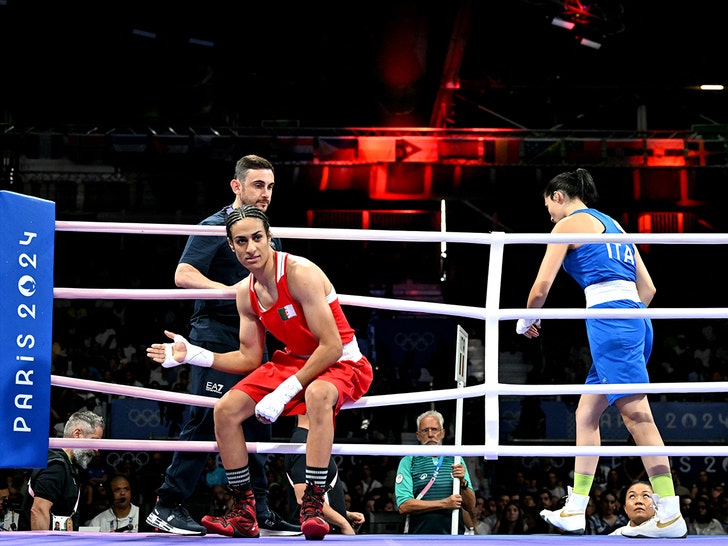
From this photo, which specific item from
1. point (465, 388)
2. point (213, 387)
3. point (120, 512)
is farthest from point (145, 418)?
point (465, 388)

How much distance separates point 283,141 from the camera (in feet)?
Result: 47.5

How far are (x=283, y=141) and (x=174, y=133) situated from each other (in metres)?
1.74

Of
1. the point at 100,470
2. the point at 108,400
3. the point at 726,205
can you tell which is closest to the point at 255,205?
the point at 100,470

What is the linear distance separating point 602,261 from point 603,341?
1.07 ft

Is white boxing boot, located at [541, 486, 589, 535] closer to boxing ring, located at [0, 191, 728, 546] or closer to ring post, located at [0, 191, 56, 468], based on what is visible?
boxing ring, located at [0, 191, 728, 546]

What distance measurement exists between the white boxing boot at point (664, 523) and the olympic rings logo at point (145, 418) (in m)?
8.37

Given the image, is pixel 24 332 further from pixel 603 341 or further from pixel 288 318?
pixel 603 341

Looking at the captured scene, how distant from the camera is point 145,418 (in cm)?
1131

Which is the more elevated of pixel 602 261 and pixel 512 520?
pixel 602 261

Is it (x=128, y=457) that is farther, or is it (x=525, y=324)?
(x=128, y=457)

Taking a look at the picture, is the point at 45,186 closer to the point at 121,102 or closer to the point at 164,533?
the point at 121,102

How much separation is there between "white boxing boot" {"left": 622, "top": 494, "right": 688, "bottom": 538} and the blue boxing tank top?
89cm

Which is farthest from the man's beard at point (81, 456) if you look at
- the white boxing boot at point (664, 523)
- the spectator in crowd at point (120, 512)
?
the white boxing boot at point (664, 523)

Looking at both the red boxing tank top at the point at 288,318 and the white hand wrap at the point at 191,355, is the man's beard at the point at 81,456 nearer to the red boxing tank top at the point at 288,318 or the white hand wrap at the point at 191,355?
the white hand wrap at the point at 191,355
